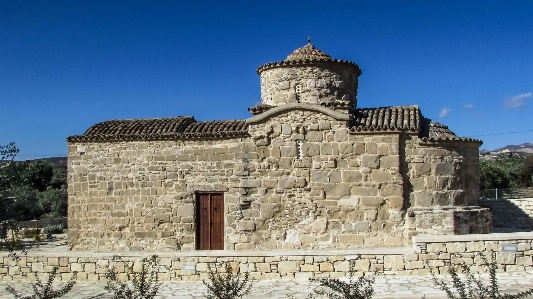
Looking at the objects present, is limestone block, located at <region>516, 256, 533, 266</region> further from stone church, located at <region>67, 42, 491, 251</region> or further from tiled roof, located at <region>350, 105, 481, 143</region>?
tiled roof, located at <region>350, 105, 481, 143</region>

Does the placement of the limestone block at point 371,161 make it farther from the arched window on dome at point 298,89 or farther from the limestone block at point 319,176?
the arched window on dome at point 298,89

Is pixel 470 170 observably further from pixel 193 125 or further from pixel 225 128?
pixel 193 125

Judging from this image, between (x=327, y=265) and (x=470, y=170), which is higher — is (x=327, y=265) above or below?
below

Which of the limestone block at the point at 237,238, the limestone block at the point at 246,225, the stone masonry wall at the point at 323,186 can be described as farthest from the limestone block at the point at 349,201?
the limestone block at the point at 237,238

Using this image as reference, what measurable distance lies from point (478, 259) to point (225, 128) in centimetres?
685

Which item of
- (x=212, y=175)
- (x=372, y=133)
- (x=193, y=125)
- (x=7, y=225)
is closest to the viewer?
(x=7, y=225)

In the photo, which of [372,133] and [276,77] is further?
[276,77]

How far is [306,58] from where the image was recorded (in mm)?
13344

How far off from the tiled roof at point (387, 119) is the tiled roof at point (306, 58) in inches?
62.7

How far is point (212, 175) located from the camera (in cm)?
1251

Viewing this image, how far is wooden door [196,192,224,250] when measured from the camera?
12.5 m

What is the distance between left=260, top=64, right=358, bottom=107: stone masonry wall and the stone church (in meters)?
0.03

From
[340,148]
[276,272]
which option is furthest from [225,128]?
[276,272]

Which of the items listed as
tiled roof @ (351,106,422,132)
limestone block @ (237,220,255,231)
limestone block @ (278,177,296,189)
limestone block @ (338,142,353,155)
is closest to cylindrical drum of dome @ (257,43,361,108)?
tiled roof @ (351,106,422,132)
